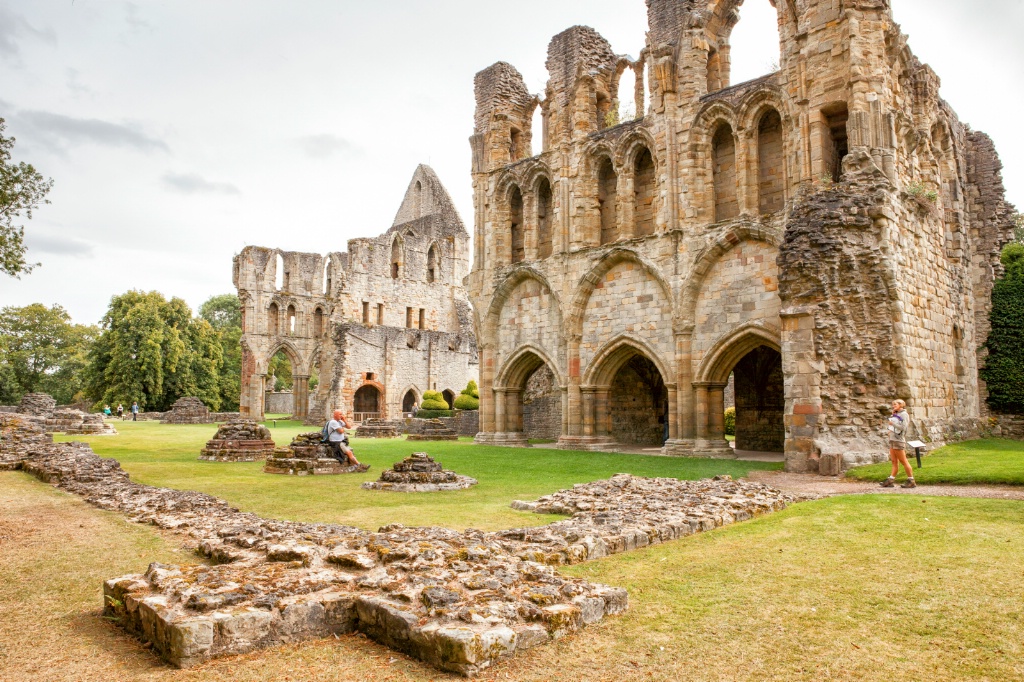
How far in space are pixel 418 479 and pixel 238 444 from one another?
23.6ft

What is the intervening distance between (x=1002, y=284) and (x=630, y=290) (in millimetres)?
9665

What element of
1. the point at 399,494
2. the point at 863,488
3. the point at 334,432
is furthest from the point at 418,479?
the point at 863,488

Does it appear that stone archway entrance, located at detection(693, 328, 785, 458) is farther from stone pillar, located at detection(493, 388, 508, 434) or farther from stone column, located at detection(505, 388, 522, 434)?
stone pillar, located at detection(493, 388, 508, 434)

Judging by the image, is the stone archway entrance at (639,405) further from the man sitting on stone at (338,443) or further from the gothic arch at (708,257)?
the man sitting on stone at (338,443)

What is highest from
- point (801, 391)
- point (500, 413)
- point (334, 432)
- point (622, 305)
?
point (622, 305)

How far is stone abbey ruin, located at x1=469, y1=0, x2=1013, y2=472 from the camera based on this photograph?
12.7 metres

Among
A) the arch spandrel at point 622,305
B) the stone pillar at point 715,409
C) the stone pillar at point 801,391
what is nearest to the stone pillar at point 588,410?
the arch spandrel at point 622,305

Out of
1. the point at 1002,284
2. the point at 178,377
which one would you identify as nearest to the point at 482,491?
the point at 1002,284

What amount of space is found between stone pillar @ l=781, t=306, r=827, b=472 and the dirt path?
0.41 meters

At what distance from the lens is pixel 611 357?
1978cm

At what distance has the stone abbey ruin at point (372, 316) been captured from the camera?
114ft

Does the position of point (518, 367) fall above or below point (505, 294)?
below

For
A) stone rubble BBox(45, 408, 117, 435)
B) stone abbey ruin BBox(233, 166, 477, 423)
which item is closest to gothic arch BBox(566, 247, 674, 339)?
stone abbey ruin BBox(233, 166, 477, 423)

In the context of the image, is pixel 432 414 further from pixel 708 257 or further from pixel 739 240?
pixel 739 240
